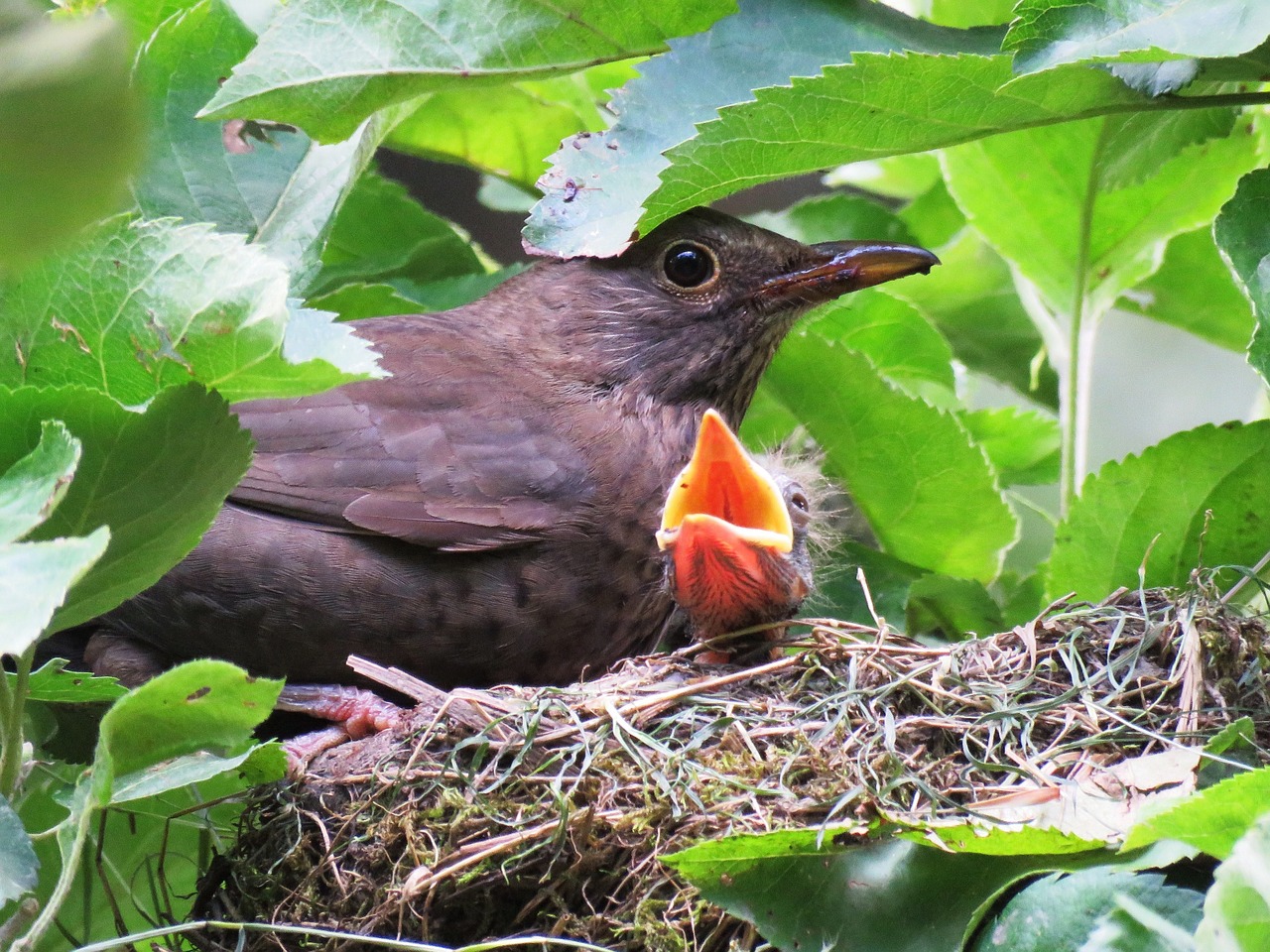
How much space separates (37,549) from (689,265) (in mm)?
2026

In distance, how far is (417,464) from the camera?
2381mm

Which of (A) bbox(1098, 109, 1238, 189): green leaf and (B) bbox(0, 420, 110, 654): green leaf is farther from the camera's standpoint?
(A) bbox(1098, 109, 1238, 189): green leaf

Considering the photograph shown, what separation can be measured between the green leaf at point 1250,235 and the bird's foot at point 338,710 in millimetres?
1427

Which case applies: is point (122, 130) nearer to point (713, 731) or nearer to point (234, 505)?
point (713, 731)

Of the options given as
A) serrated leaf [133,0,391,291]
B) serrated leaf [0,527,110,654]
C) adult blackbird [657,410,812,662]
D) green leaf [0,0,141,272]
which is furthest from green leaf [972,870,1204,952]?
serrated leaf [133,0,391,291]

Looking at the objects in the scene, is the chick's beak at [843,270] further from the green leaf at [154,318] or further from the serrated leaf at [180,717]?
the serrated leaf at [180,717]

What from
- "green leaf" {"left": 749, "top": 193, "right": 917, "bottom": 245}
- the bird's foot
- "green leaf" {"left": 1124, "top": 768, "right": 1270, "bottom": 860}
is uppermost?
"green leaf" {"left": 749, "top": 193, "right": 917, "bottom": 245}

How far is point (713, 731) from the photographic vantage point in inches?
74.5

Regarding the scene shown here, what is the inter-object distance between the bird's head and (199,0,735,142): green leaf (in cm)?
92

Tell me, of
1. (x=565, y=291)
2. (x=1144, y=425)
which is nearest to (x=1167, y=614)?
(x=565, y=291)

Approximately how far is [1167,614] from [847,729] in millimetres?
535

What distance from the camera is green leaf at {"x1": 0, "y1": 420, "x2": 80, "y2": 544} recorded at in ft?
3.48

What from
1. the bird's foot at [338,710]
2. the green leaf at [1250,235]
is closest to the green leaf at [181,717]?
the bird's foot at [338,710]

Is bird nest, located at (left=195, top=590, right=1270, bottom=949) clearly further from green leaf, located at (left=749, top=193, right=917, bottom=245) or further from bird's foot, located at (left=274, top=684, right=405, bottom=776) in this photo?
green leaf, located at (left=749, top=193, right=917, bottom=245)
